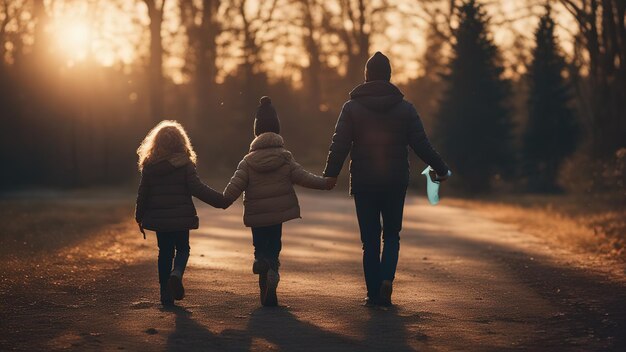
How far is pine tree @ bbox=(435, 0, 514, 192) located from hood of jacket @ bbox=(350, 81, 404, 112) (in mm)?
36173

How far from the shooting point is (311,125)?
197ft

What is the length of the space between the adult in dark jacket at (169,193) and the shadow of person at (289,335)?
3.55 ft

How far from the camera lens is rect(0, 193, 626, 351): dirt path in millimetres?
7699

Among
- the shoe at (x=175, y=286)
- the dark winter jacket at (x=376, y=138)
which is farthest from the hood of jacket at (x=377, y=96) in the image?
the shoe at (x=175, y=286)

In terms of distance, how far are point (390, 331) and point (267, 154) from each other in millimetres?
2131

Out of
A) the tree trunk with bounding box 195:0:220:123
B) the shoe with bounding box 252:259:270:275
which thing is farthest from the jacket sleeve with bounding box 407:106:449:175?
the tree trunk with bounding box 195:0:220:123

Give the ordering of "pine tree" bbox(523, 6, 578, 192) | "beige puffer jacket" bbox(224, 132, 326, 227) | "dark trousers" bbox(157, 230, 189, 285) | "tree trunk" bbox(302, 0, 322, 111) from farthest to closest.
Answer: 1. "pine tree" bbox(523, 6, 578, 192)
2. "tree trunk" bbox(302, 0, 322, 111)
3. "dark trousers" bbox(157, 230, 189, 285)
4. "beige puffer jacket" bbox(224, 132, 326, 227)

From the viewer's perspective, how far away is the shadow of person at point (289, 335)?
7.43 metres

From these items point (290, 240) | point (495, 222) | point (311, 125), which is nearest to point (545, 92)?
point (311, 125)

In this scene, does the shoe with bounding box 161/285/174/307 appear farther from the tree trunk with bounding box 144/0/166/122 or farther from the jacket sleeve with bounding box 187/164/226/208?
the tree trunk with bounding box 144/0/166/122

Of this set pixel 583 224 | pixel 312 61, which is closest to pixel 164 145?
pixel 583 224

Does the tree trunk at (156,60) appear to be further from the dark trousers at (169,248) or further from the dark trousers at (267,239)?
the dark trousers at (267,239)

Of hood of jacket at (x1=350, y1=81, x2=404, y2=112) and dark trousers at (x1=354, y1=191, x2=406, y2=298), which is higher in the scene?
hood of jacket at (x1=350, y1=81, x2=404, y2=112)

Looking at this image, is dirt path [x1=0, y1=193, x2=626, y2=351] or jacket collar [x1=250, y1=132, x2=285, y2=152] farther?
jacket collar [x1=250, y1=132, x2=285, y2=152]
